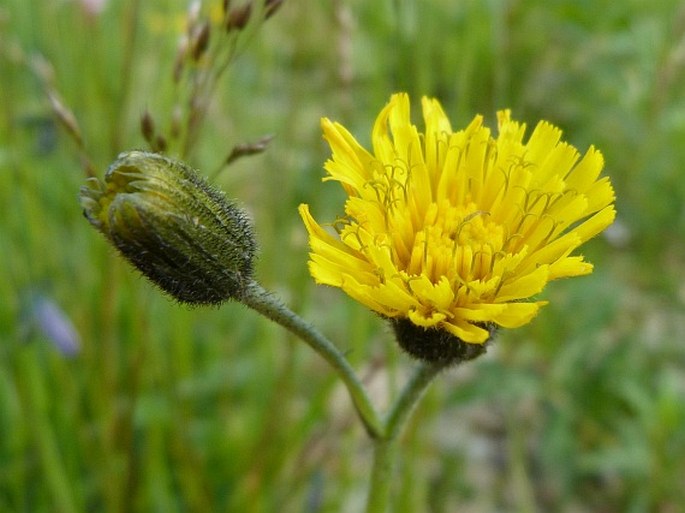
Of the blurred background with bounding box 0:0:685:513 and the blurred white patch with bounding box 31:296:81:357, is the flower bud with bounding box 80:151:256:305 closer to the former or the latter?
the blurred background with bounding box 0:0:685:513

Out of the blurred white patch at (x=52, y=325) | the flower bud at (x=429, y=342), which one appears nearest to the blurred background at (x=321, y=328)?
the blurred white patch at (x=52, y=325)

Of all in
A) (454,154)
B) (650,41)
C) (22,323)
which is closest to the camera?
(454,154)

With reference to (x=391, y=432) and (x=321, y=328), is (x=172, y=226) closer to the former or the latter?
(x=391, y=432)

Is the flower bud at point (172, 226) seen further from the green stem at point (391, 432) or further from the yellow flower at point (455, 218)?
the green stem at point (391, 432)

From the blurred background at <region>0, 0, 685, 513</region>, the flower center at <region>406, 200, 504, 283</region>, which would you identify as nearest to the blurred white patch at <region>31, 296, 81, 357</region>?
the blurred background at <region>0, 0, 685, 513</region>

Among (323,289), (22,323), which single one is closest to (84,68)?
(22,323)

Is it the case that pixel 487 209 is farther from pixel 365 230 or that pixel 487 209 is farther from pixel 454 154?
pixel 365 230

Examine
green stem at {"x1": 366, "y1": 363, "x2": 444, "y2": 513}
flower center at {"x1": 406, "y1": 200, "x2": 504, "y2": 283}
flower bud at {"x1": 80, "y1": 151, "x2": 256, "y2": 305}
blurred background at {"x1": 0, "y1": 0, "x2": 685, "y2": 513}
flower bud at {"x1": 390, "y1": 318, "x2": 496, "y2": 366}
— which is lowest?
blurred background at {"x1": 0, "y1": 0, "x2": 685, "y2": 513}
